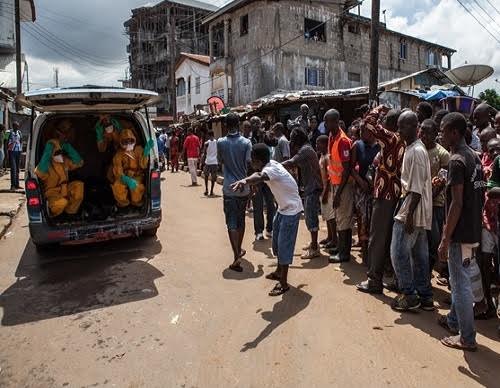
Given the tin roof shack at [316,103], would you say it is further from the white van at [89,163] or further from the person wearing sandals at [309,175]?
the white van at [89,163]

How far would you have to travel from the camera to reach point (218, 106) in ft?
65.9

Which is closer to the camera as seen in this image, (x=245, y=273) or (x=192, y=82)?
(x=245, y=273)

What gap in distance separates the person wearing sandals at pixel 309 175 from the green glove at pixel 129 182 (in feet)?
7.26

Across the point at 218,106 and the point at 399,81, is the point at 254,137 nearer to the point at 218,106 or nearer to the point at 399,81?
the point at 399,81

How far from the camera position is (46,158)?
5.64 metres

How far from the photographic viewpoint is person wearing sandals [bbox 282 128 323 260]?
5.52 metres

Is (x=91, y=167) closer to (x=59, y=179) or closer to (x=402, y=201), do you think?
(x=59, y=179)

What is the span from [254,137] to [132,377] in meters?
7.54

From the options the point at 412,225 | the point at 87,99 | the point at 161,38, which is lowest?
the point at 412,225

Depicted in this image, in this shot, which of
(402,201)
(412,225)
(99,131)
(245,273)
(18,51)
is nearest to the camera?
(412,225)

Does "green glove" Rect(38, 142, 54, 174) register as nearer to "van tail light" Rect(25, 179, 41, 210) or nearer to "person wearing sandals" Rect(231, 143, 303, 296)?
"van tail light" Rect(25, 179, 41, 210)

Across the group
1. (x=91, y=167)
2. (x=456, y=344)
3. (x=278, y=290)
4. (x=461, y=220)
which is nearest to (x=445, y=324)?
(x=456, y=344)

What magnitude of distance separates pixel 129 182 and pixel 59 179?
907mm

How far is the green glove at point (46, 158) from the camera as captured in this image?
5.57m
